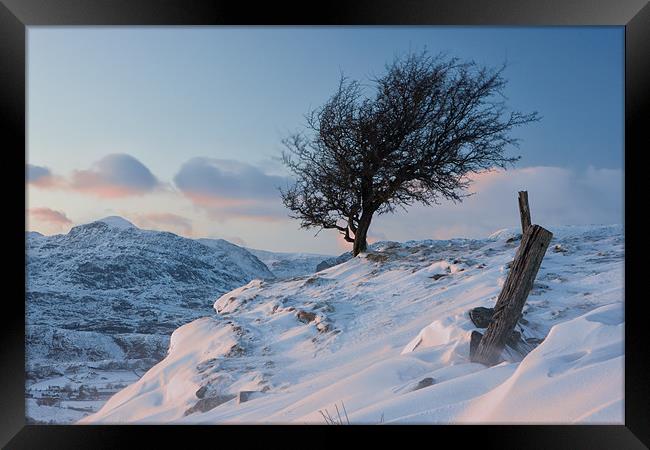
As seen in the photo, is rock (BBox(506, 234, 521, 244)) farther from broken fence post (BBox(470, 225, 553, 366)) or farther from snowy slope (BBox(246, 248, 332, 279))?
snowy slope (BBox(246, 248, 332, 279))

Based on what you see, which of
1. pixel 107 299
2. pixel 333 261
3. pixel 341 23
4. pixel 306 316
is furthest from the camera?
pixel 333 261

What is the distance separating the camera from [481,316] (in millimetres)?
3006

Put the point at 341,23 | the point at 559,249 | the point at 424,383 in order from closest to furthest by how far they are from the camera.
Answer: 1. the point at 424,383
2. the point at 341,23
3. the point at 559,249

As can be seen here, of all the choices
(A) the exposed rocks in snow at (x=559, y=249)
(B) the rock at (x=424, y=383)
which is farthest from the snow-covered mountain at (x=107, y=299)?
(A) the exposed rocks in snow at (x=559, y=249)

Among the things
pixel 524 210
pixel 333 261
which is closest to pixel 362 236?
pixel 333 261

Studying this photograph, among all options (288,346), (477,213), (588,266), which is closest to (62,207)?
(288,346)

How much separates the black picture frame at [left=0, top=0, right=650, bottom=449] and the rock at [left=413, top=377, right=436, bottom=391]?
8.8 inches

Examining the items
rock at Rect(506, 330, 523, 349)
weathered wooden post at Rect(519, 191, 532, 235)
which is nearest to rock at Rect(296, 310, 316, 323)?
rock at Rect(506, 330, 523, 349)

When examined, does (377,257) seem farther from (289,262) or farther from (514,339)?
(514,339)

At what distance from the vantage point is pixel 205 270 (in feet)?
14.1

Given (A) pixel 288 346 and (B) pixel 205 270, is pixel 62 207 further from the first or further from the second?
(A) pixel 288 346

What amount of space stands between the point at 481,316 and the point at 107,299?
3001 mm

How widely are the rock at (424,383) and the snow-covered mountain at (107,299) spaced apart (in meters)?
1.76

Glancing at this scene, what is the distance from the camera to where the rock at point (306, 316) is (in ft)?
12.3
